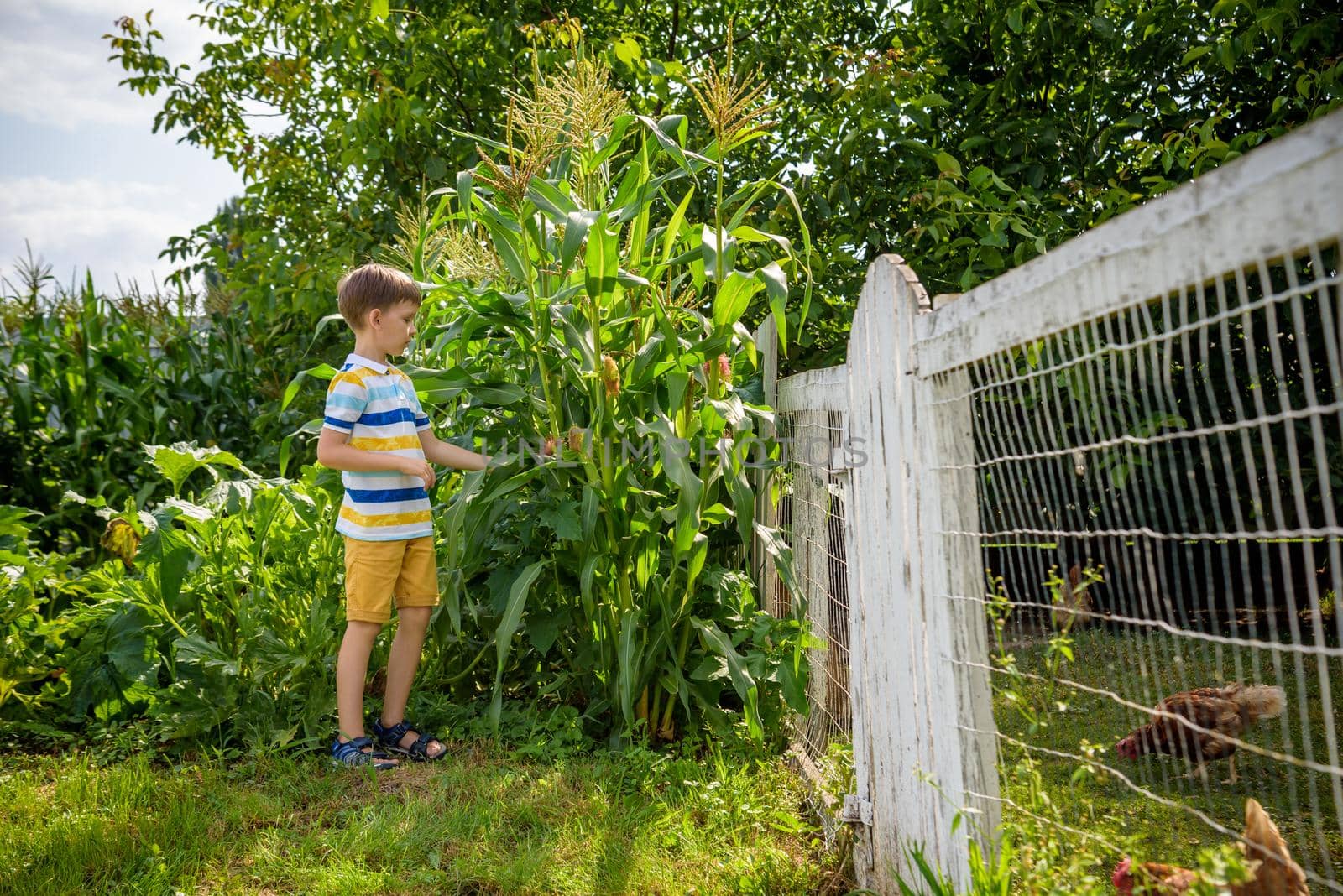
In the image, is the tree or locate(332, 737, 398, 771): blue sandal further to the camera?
the tree

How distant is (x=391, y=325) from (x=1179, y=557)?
298 centimetres

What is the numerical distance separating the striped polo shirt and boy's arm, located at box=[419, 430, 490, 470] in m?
0.06

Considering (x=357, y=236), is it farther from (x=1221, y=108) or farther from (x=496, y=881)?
(x=1221, y=108)

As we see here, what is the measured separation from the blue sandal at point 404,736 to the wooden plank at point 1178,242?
6.68 ft

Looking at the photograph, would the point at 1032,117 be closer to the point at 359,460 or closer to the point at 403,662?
the point at 359,460

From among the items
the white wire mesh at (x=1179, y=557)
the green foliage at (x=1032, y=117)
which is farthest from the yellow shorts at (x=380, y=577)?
the green foliage at (x=1032, y=117)

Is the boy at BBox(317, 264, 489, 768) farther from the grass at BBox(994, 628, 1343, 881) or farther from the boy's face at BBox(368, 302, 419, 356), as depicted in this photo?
the grass at BBox(994, 628, 1343, 881)

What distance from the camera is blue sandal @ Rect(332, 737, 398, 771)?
9.06 ft

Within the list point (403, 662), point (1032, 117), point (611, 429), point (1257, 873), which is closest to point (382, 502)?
point (403, 662)

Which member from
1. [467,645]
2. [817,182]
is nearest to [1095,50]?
[817,182]

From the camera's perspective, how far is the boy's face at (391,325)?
2.92 meters

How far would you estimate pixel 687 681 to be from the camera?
2857 mm

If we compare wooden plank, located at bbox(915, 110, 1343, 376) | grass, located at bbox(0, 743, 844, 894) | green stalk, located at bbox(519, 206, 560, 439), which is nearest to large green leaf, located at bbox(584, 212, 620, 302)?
green stalk, located at bbox(519, 206, 560, 439)

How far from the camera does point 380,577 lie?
2861 mm
